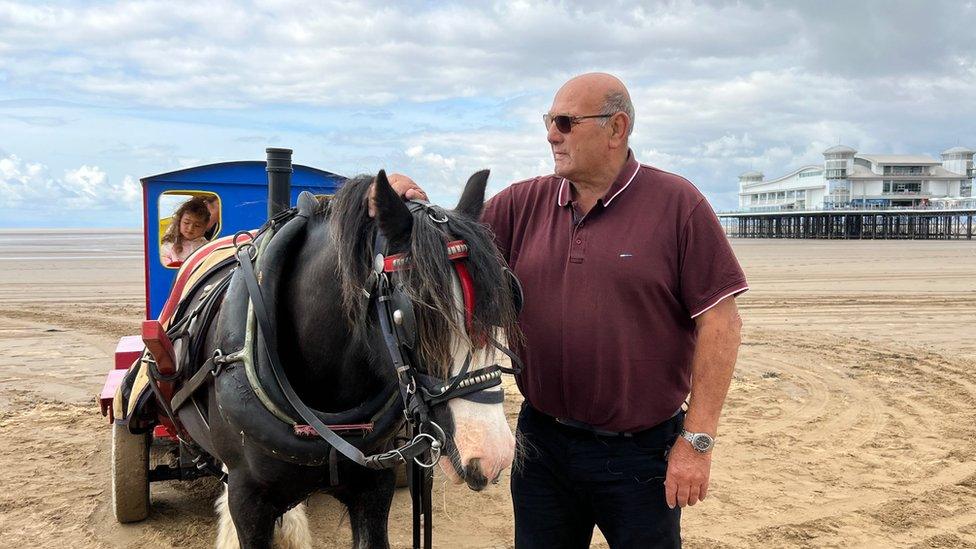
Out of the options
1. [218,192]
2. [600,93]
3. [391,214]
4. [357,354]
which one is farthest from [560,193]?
[218,192]

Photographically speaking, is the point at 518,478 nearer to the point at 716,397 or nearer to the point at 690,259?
the point at 716,397

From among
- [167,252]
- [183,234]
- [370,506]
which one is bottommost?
[370,506]

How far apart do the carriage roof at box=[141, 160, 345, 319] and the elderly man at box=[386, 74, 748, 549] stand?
123 inches

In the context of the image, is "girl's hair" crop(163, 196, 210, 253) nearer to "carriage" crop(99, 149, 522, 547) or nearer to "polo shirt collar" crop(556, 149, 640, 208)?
"carriage" crop(99, 149, 522, 547)

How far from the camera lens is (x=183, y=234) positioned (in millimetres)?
5156

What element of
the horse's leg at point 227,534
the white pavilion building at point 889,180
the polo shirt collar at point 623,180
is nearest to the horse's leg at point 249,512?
the horse's leg at point 227,534

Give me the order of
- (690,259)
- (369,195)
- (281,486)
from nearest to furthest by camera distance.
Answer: (369,195) → (690,259) → (281,486)

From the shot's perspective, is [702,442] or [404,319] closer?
[404,319]

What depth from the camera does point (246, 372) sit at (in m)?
2.20

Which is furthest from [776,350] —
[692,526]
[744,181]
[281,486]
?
[744,181]

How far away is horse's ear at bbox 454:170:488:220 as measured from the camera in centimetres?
217

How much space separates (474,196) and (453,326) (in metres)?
0.59

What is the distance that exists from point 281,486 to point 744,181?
106 m

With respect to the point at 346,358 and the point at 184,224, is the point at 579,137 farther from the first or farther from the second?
the point at 184,224
